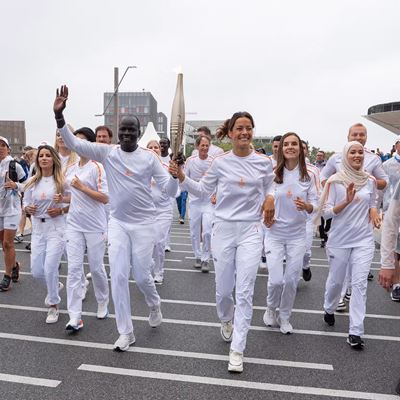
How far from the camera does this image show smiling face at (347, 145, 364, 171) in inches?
196

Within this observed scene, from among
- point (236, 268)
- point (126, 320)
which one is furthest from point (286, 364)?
point (126, 320)

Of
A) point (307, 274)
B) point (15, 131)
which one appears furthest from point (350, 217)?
point (15, 131)

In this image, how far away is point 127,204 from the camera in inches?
175

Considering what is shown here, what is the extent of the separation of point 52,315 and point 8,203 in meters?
2.17

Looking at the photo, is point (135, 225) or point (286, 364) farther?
point (135, 225)

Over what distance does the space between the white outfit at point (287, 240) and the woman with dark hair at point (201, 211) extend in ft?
9.81

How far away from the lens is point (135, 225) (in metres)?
4.49

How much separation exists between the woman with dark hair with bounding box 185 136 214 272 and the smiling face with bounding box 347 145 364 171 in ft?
11.1

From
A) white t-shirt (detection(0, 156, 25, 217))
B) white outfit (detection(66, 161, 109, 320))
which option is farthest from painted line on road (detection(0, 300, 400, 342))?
white t-shirt (detection(0, 156, 25, 217))

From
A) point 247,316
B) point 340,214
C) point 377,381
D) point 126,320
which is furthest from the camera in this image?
point 340,214

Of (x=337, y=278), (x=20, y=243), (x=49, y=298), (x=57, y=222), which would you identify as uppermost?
(x=57, y=222)

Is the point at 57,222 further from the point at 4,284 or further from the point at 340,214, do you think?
the point at 340,214

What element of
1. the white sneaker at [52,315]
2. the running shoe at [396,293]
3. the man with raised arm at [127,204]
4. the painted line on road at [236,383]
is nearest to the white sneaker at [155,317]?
the man with raised arm at [127,204]

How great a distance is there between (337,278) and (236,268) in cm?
132
